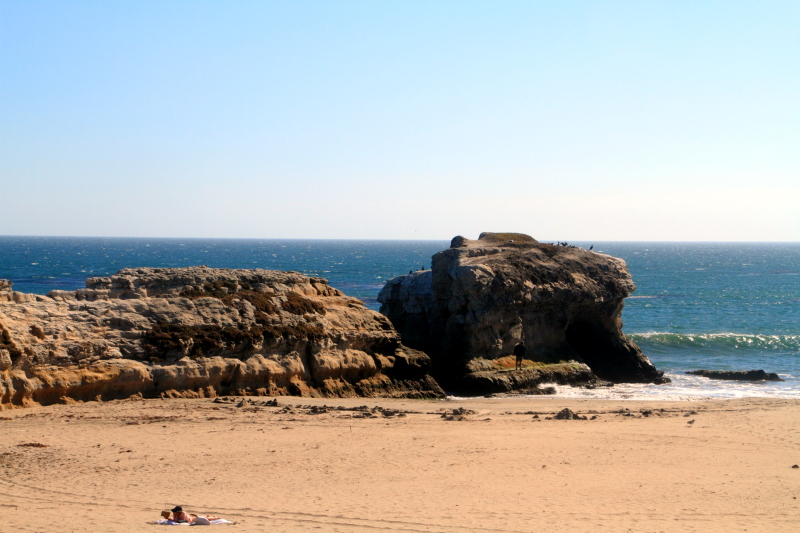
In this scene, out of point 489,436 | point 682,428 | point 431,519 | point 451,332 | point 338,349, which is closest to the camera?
point 431,519

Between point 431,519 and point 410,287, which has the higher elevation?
point 410,287

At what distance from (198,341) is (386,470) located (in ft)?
28.5

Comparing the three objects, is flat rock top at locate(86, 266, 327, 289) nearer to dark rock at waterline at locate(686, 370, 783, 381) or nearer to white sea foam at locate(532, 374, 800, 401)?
white sea foam at locate(532, 374, 800, 401)

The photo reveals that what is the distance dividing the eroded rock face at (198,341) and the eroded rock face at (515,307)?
3408 millimetres

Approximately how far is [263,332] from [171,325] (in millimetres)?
2707

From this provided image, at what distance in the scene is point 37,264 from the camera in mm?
94312

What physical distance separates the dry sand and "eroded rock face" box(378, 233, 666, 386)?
29.0ft

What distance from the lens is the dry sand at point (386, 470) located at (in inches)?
410

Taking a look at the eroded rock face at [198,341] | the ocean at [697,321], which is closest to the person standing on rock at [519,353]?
the ocean at [697,321]

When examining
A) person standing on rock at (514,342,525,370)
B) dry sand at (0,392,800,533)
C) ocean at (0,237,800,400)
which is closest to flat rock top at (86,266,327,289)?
dry sand at (0,392,800,533)

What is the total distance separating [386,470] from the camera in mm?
13102

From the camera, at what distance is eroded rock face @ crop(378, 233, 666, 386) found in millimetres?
27672

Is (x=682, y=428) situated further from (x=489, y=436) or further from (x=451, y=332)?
(x=451, y=332)

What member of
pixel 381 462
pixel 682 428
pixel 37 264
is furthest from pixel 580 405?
pixel 37 264
